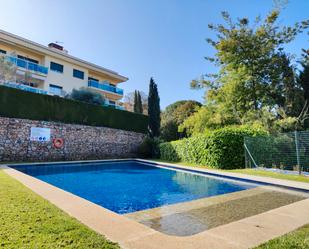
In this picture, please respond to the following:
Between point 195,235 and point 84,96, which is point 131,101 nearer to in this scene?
point 84,96

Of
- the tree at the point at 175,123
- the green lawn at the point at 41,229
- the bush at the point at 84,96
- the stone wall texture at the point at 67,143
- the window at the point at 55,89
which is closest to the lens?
the green lawn at the point at 41,229

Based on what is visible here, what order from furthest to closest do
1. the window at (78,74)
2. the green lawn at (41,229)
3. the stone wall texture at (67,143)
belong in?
the window at (78,74), the stone wall texture at (67,143), the green lawn at (41,229)

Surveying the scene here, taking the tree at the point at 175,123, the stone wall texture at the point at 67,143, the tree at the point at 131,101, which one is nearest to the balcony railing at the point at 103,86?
the tree at the point at 175,123

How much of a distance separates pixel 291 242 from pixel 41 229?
354 centimetres

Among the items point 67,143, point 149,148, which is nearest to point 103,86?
point 149,148

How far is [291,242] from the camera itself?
3217 mm

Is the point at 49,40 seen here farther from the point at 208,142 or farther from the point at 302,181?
the point at 302,181

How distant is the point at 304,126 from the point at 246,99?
17.4 feet

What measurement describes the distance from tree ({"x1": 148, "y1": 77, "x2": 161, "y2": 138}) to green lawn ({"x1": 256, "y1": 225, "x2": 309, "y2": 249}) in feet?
69.3

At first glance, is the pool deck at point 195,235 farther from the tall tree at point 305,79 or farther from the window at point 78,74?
the window at point 78,74

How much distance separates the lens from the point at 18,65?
20.7m

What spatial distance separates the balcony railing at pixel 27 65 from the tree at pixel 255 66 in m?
16.7

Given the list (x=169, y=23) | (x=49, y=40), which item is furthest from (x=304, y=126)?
(x=49, y=40)

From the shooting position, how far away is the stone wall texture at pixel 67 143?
1548 centimetres
